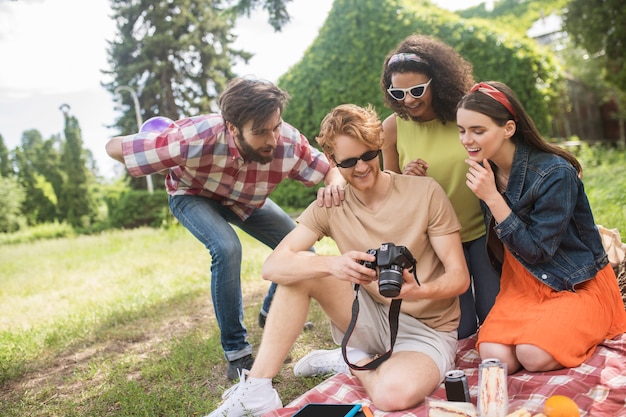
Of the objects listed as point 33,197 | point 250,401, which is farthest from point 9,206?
point 250,401

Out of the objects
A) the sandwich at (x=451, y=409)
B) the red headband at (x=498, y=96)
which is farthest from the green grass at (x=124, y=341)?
the red headband at (x=498, y=96)

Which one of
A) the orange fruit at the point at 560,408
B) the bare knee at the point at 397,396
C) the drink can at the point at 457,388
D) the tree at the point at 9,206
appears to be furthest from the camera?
the tree at the point at 9,206

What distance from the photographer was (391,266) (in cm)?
240

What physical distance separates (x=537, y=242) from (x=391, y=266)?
770mm

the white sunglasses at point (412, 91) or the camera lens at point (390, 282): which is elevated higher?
the white sunglasses at point (412, 91)

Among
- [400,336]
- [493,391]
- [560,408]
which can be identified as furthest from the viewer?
[400,336]

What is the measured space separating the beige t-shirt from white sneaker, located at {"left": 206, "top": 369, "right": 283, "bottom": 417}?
755 millimetres

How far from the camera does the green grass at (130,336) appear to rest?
11.2 ft

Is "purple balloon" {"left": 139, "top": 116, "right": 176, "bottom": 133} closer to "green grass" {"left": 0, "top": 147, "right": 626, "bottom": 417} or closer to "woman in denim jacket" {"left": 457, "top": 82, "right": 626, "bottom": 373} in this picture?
"green grass" {"left": 0, "top": 147, "right": 626, "bottom": 417}

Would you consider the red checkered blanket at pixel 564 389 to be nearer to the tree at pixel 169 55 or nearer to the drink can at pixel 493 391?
the drink can at pixel 493 391

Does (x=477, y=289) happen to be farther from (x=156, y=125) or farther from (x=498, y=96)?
(x=156, y=125)

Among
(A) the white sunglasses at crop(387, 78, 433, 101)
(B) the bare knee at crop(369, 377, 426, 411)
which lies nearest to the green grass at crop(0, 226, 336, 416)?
(B) the bare knee at crop(369, 377, 426, 411)

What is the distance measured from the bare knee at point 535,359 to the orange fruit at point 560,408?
0.40 metres

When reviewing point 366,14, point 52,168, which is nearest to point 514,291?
point 366,14
